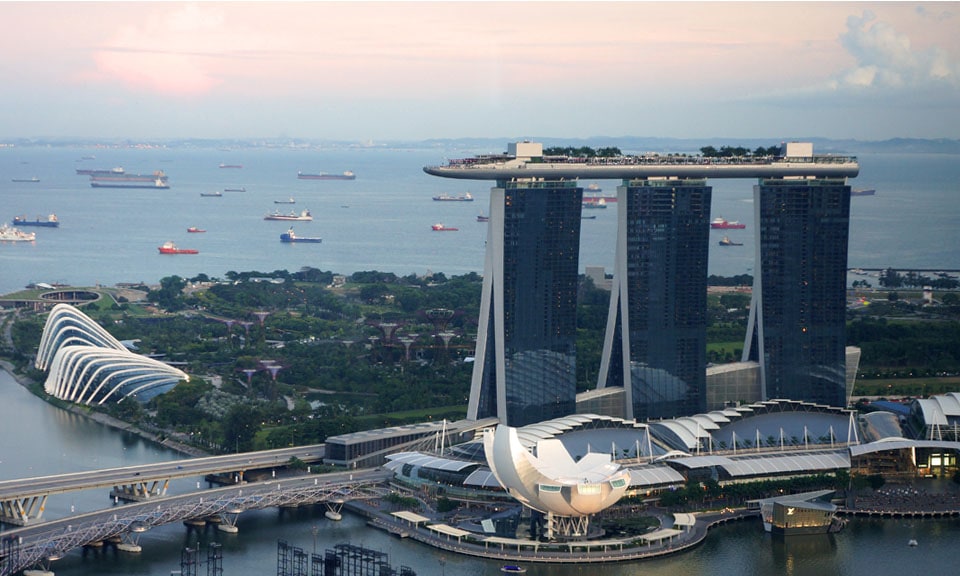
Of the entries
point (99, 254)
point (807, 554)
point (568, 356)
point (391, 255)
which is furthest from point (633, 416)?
point (99, 254)

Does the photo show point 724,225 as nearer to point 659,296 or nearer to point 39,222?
point 39,222

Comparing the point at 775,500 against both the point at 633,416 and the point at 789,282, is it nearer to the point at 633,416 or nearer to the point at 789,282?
the point at 633,416

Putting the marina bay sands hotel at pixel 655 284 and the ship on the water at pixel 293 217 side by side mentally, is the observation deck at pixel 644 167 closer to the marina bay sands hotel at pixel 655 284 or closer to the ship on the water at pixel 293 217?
the marina bay sands hotel at pixel 655 284

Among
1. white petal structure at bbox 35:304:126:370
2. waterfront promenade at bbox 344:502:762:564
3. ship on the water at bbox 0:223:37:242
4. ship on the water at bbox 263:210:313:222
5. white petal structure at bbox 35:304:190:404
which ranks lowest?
waterfront promenade at bbox 344:502:762:564

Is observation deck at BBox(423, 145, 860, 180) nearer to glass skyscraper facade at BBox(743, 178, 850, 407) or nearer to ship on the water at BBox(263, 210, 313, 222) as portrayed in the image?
glass skyscraper facade at BBox(743, 178, 850, 407)

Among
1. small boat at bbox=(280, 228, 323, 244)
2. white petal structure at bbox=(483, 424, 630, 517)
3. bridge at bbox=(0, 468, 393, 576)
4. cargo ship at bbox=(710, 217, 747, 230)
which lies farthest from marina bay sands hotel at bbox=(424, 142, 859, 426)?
cargo ship at bbox=(710, 217, 747, 230)

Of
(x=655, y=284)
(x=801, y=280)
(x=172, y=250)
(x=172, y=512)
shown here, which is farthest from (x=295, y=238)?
(x=172, y=512)
